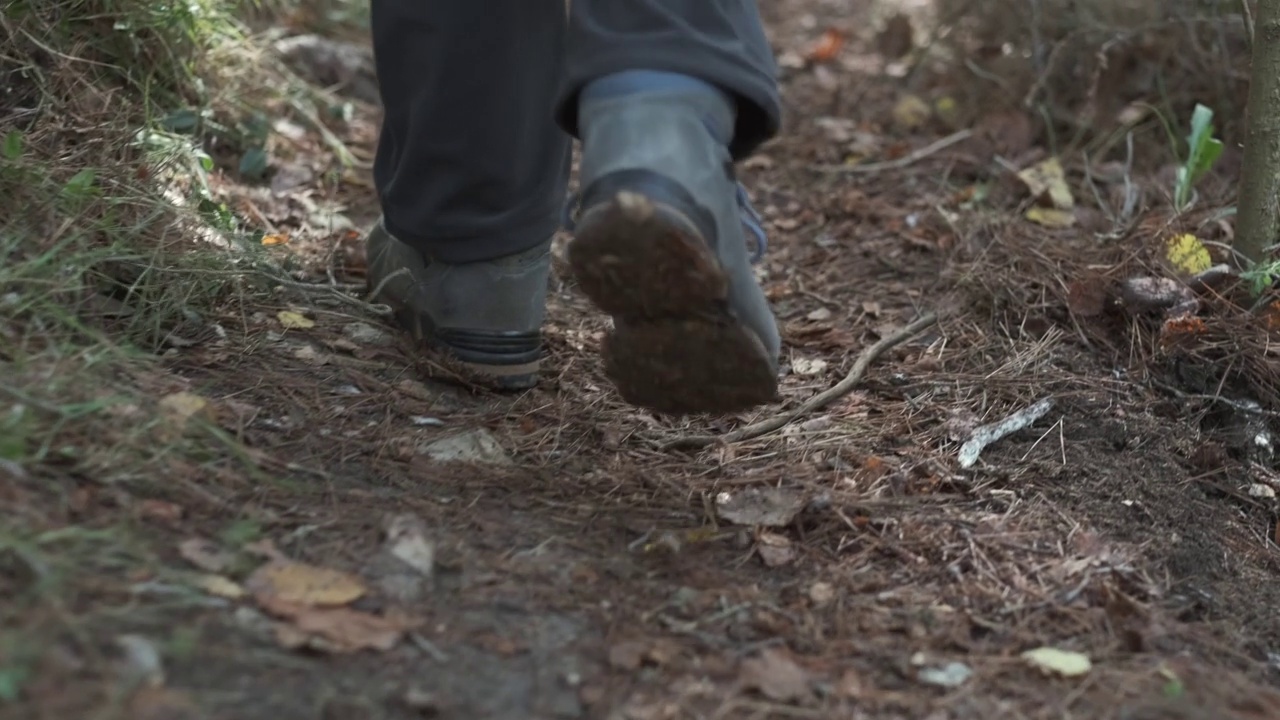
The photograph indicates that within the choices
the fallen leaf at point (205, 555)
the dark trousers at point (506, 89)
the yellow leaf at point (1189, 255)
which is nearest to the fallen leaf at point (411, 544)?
the fallen leaf at point (205, 555)

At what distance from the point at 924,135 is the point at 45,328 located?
2.31 metres

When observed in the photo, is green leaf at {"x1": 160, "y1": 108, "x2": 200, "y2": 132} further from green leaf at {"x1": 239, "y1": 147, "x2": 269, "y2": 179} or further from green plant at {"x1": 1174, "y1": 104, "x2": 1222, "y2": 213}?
green plant at {"x1": 1174, "y1": 104, "x2": 1222, "y2": 213}

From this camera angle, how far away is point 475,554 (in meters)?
1.43

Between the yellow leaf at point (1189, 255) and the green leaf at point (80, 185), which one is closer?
the green leaf at point (80, 185)

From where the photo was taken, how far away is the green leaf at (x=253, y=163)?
8.13ft

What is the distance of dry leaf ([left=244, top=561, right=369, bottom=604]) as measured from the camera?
4.15ft

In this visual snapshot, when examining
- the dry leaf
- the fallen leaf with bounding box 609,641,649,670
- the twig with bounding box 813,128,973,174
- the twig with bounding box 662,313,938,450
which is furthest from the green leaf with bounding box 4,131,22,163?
the twig with bounding box 813,128,973,174

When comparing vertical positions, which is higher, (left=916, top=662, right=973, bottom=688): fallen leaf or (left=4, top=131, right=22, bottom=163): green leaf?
(left=4, top=131, right=22, bottom=163): green leaf

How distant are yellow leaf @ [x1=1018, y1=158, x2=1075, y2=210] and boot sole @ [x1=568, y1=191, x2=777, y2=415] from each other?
56.7 inches

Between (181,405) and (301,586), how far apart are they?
34cm

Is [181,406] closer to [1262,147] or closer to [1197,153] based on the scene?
[1262,147]

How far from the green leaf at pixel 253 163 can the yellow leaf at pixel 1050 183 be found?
167 cm

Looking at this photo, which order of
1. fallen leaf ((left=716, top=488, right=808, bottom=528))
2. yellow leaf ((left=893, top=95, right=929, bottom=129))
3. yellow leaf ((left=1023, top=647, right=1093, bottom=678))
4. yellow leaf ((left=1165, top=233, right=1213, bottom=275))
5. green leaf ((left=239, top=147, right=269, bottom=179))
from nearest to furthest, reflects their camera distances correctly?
yellow leaf ((left=1023, top=647, right=1093, bottom=678)) < fallen leaf ((left=716, top=488, right=808, bottom=528)) < yellow leaf ((left=1165, top=233, right=1213, bottom=275)) < green leaf ((left=239, top=147, right=269, bottom=179)) < yellow leaf ((left=893, top=95, right=929, bottom=129))

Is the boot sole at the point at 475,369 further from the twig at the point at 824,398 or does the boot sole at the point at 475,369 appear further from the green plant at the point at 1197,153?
the green plant at the point at 1197,153
